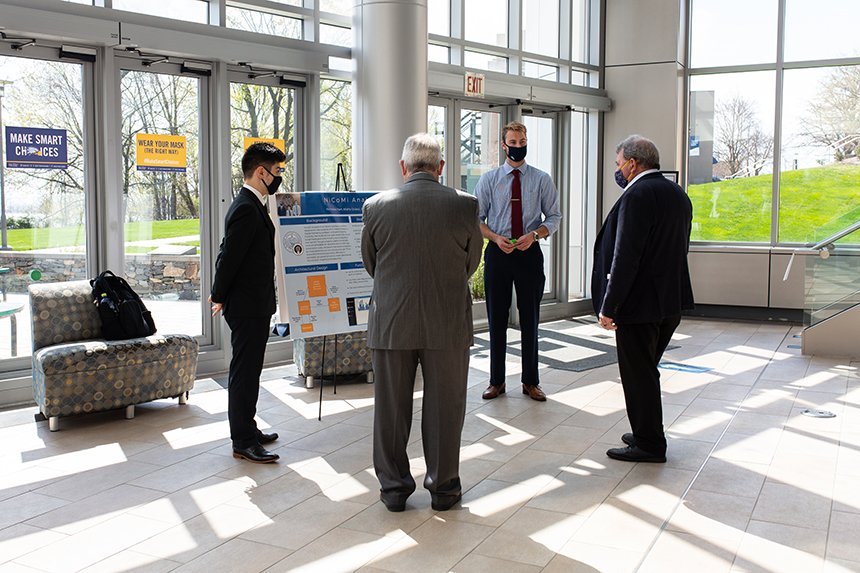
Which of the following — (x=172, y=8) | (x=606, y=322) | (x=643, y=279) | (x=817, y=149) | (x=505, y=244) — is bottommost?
(x=606, y=322)

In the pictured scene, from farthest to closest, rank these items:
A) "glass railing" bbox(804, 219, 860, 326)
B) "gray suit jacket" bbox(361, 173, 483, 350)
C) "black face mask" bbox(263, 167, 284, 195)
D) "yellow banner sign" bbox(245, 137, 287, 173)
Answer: "glass railing" bbox(804, 219, 860, 326), "yellow banner sign" bbox(245, 137, 287, 173), "black face mask" bbox(263, 167, 284, 195), "gray suit jacket" bbox(361, 173, 483, 350)

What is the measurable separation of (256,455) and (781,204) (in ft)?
28.1

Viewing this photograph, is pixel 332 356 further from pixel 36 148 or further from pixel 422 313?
pixel 422 313

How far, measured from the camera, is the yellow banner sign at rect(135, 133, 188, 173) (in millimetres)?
6789

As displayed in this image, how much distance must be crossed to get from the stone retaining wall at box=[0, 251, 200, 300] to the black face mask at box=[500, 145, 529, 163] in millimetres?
2779

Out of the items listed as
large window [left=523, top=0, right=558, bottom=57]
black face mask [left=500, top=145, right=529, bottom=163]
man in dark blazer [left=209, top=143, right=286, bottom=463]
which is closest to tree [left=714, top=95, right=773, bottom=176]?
large window [left=523, top=0, right=558, bottom=57]

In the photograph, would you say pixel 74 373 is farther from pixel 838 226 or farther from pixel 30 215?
pixel 838 226

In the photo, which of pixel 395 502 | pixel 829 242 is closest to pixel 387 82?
pixel 395 502

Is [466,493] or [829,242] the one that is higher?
[829,242]

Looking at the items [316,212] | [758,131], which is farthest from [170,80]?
[758,131]

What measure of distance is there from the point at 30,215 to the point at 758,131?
878cm

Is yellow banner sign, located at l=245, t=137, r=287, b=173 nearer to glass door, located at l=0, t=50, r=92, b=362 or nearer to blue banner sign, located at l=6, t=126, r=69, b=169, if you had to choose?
glass door, located at l=0, t=50, r=92, b=362

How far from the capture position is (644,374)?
4.78 meters

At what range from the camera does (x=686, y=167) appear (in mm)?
11578
